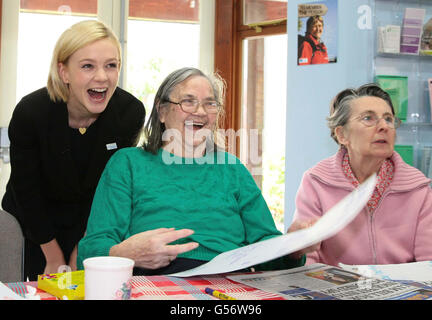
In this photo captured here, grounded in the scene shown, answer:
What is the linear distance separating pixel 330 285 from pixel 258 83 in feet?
10.0

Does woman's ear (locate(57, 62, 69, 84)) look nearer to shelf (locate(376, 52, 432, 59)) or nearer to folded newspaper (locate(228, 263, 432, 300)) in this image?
folded newspaper (locate(228, 263, 432, 300))

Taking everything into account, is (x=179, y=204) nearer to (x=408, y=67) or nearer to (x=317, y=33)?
(x=317, y=33)

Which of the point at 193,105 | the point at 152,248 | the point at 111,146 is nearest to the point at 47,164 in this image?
the point at 111,146

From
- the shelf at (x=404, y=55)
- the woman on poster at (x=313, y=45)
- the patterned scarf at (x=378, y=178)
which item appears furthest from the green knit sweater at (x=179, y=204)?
the shelf at (x=404, y=55)

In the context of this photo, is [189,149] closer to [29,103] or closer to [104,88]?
[104,88]

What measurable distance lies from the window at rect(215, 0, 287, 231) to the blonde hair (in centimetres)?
235

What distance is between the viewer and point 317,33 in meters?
3.11

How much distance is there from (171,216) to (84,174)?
0.47 meters

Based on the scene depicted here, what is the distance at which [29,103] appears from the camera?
159 cm

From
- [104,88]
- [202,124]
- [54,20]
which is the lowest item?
[202,124]

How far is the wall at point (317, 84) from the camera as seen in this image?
9.91 feet

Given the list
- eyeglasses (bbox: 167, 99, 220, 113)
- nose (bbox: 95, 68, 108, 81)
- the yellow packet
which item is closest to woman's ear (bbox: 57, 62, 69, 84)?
nose (bbox: 95, 68, 108, 81)

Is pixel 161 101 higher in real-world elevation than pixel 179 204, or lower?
higher
